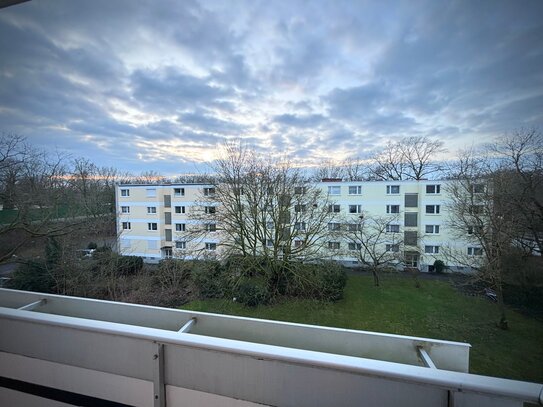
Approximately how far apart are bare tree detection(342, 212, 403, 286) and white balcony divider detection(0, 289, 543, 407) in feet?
19.1

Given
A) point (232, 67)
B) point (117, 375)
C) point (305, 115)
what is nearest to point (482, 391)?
point (117, 375)

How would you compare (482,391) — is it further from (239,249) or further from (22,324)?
(239,249)

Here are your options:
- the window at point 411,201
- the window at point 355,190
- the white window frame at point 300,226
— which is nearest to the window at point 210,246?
the white window frame at point 300,226

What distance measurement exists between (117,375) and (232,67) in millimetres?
1673

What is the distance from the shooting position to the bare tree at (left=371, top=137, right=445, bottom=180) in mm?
4809

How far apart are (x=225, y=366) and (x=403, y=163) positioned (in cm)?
681

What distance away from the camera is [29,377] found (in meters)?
0.60

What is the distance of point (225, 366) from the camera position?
46 centimetres

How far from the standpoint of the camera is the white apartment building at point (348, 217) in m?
5.50

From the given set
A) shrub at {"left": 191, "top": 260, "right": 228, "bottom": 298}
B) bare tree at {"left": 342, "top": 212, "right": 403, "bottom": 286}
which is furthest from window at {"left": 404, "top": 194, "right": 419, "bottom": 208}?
shrub at {"left": 191, "top": 260, "right": 228, "bottom": 298}

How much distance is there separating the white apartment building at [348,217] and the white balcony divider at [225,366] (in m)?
4.42

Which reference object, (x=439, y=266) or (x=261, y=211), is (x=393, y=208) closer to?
(x=439, y=266)

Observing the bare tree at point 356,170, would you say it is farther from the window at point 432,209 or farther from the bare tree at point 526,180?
the bare tree at point 526,180

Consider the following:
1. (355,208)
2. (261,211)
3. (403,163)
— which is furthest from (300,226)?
(403,163)
